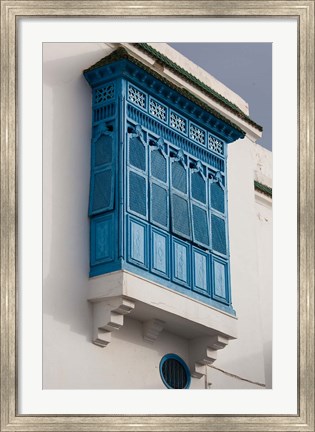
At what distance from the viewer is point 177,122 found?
→ 1570 centimetres

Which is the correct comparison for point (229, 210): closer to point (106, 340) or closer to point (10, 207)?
point (106, 340)

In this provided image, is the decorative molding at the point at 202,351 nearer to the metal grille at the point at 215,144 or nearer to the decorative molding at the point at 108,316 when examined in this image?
the decorative molding at the point at 108,316

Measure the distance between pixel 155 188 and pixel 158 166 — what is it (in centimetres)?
28

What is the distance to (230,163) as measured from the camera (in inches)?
690

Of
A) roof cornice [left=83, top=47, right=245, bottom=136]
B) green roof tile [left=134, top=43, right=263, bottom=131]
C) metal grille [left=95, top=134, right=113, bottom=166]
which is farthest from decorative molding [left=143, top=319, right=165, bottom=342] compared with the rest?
green roof tile [left=134, top=43, right=263, bottom=131]

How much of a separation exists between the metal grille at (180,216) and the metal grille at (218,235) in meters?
0.55

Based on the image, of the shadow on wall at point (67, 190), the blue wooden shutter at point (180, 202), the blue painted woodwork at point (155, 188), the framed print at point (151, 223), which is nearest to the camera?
the framed print at point (151, 223)

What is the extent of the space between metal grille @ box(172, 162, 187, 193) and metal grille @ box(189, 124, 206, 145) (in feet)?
1.58

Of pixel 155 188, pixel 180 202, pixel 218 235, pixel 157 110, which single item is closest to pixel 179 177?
pixel 180 202

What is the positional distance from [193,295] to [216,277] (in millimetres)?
550

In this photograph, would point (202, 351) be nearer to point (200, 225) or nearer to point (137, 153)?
point (200, 225)

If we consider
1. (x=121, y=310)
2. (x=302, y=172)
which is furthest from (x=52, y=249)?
(x=302, y=172)

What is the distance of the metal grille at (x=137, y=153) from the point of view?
48.7 ft

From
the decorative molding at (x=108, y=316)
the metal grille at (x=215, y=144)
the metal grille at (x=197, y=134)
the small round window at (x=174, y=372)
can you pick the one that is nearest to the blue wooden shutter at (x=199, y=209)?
the metal grille at (x=197, y=134)
